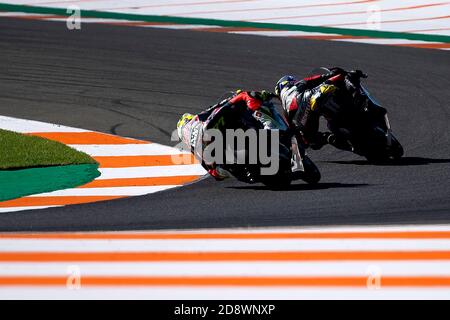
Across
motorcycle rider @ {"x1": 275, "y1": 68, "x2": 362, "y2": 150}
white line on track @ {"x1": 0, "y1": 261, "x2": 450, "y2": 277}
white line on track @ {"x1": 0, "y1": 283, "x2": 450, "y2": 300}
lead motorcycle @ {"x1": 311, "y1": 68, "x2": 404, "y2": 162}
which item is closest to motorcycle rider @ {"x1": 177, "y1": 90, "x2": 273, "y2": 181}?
motorcycle rider @ {"x1": 275, "y1": 68, "x2": 362, "y2": 150}

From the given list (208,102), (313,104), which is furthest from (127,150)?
(208,102)

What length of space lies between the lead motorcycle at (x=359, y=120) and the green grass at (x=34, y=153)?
2.66m

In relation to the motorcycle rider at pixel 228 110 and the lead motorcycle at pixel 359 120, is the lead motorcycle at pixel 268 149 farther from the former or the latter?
the lead motorcycle at pixel 359 120

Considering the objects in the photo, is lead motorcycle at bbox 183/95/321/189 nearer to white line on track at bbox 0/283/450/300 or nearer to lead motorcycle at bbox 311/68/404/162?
lead motorcycle at bbox 311/68/404/162

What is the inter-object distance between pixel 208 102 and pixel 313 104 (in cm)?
407

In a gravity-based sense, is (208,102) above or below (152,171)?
above

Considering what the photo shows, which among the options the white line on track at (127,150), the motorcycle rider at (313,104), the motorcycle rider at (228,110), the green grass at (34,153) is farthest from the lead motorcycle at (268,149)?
the white line on track at (127,150)

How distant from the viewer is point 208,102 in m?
16.7

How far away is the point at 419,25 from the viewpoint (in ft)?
72.3

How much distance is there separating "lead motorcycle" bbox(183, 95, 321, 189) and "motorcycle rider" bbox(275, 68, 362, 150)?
1132 millimetres

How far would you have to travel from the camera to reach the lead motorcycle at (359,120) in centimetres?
1280

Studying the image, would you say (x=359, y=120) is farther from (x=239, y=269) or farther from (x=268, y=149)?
(x=239, y=269)

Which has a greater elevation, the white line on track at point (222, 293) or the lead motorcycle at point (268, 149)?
the lead motorcycle at point (268, 149)
